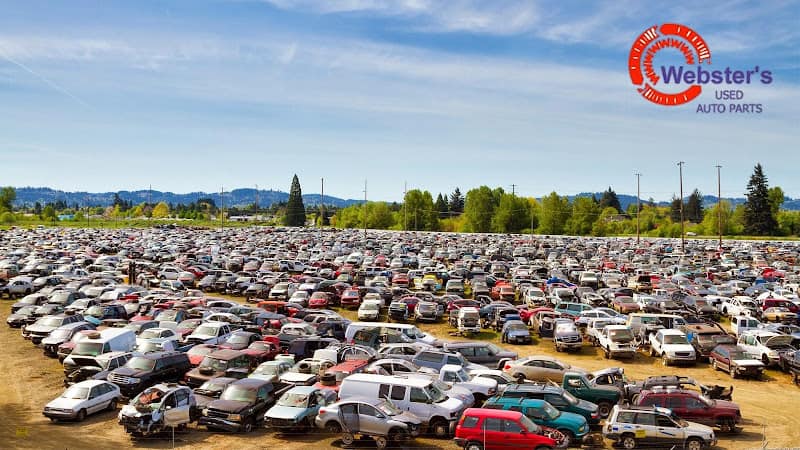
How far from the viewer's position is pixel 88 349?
2367 centimetres

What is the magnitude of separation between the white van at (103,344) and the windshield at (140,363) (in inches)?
97.0

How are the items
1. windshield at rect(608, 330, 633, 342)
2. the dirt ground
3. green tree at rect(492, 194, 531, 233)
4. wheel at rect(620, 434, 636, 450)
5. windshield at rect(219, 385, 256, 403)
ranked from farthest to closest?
1. green tree at rect(492, 194, 531, 233)
2. windshield at rect(608, 330, 633, 342)
3. windshield at rect(219, 385, 256, 403)
4. the dirt ground
5. wheel at rect(620, 434, 636, 450)

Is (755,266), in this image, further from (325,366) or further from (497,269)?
(325,366)

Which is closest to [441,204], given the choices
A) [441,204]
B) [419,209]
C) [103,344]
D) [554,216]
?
[441,204]

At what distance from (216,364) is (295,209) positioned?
15391cm

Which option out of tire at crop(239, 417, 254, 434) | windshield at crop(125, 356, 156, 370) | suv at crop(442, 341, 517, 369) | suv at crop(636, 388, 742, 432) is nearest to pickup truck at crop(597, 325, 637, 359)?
suv at crop(442, 341, 517, 369)

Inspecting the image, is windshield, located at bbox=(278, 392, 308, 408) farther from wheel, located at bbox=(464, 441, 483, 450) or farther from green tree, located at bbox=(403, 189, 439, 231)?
green tree, located at bbox=(403, 189, 439, 231)

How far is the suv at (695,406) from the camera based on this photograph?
17.5m

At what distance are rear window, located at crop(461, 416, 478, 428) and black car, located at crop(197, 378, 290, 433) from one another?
633 cm

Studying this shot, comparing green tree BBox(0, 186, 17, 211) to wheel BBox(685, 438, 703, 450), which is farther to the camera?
green tree BBox(0, 186, 17, 211)

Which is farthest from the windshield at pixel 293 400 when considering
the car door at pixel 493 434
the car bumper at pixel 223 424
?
the car door at pixel 493 434

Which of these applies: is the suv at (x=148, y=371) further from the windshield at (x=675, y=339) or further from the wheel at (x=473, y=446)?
the windshield at (x=675, y=339)

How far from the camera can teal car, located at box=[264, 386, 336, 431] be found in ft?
56.9

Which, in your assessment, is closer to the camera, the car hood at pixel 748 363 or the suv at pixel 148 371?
the suv at pixel 148 371
